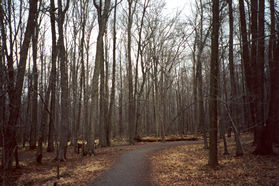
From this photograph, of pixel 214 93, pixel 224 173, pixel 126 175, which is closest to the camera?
pixel 224 173

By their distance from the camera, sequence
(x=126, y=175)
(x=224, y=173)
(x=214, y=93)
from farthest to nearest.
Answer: (x=214, y=93)
(x=126, y=175)
(x=224, y=173)

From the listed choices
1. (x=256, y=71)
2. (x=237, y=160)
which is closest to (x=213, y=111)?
(x=237, y=160)

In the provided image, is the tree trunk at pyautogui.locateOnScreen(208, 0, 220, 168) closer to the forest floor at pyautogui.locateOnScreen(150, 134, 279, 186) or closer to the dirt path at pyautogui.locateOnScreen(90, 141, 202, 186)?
the forest floor at pyautogui.locateOnScreen(150, 134, 279, 186)

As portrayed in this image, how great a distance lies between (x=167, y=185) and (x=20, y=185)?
5.02 m

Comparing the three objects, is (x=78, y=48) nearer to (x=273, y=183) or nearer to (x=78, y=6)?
(x=78, y=6)

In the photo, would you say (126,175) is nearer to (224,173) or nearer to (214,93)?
(224,173)

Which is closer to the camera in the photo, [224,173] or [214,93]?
→ [224,173]

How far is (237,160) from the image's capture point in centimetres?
934

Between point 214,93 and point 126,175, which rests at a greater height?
point 214,93

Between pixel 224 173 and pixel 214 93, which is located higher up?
pixel 214 93

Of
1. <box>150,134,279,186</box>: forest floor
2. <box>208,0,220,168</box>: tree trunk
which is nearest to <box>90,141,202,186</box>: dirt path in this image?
<box>150,134,279,186</box>: forest floor

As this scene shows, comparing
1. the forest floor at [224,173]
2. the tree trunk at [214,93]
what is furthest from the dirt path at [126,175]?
the tree trunk at [214,93]

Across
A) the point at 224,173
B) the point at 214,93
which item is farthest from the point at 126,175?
the point at 214,93

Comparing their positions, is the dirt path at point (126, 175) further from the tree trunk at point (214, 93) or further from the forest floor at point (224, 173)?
the tree trunk at point (214, 93)
